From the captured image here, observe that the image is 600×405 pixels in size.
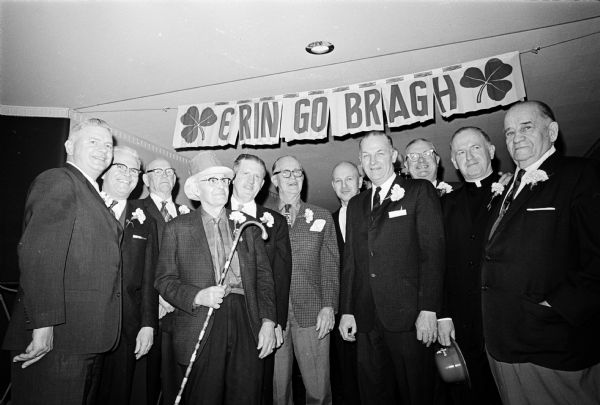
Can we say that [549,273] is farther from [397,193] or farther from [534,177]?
[397,193]

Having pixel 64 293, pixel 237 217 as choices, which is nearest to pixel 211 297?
pixel 237 217

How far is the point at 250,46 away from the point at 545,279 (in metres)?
3.64

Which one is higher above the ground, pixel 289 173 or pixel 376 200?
pixel 289 173

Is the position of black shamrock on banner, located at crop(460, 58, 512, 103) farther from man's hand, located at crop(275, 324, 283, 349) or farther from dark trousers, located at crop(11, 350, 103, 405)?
dark trousers, located at crop(11, 350, 103, 405)

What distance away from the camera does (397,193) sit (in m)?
2.75

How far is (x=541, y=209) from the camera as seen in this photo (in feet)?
6.70

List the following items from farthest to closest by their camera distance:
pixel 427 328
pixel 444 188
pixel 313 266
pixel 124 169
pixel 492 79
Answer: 1. pixel 492 79
2. pixel 444 188
3. pixel 124 169
4. pixel 313 266
5. pixel 427 328

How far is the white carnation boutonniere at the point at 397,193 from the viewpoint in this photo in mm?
2738

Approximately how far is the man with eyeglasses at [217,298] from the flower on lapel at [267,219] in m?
0.23

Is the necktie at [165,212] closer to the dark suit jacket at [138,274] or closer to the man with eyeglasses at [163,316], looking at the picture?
the man with eyeglasses at [163,316]

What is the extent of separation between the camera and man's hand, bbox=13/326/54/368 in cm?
188

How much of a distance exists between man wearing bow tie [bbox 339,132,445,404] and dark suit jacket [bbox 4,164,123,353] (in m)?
1.81

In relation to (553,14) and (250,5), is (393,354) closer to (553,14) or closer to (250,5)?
(250,5)

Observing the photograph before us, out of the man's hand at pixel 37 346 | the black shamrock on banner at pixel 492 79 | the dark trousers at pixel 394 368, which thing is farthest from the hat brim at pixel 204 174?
the black shamrock on banner at pixel 492 79
